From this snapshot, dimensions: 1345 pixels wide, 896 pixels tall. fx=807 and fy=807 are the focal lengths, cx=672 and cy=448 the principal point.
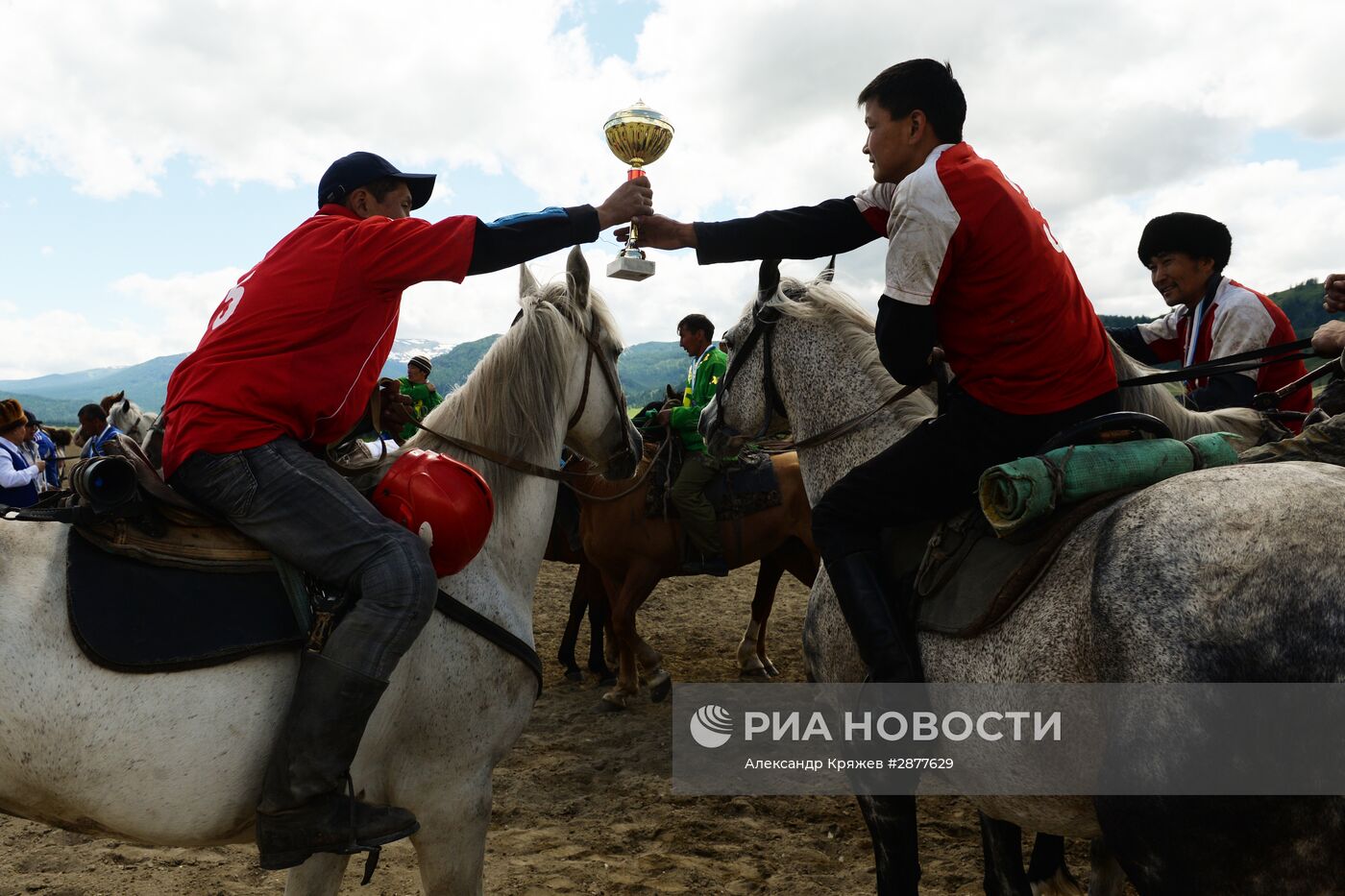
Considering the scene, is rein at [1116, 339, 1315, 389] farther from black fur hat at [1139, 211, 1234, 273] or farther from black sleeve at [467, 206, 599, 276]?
black sleeve at [467, 206, 599, 276]

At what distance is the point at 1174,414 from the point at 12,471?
913 centimetres

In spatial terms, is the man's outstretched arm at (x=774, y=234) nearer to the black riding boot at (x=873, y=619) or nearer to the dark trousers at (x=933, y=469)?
the dark trousers at (x=933, y=469)

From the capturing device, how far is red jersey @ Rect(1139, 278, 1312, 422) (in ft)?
12.8

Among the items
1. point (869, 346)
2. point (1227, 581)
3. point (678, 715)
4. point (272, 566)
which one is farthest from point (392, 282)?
point (678, 715)

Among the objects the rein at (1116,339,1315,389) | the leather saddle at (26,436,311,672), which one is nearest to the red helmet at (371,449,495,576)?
the leather saddle at (26,436,311,672)

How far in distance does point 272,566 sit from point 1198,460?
2.91 meters

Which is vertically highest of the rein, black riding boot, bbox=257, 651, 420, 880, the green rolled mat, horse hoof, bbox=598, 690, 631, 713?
the rein

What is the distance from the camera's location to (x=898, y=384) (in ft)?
11.3

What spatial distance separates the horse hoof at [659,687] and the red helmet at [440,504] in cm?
463

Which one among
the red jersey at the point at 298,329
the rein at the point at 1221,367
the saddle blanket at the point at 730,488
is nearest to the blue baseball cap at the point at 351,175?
the red jersey at the point at 298,329

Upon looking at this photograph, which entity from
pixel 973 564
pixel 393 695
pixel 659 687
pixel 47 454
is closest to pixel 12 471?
pixel 47 454

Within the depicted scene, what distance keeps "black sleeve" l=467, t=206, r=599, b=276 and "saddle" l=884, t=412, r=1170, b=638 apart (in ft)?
5.44

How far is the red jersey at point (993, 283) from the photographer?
104 inches

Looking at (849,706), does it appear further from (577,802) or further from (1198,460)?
(577,802)
